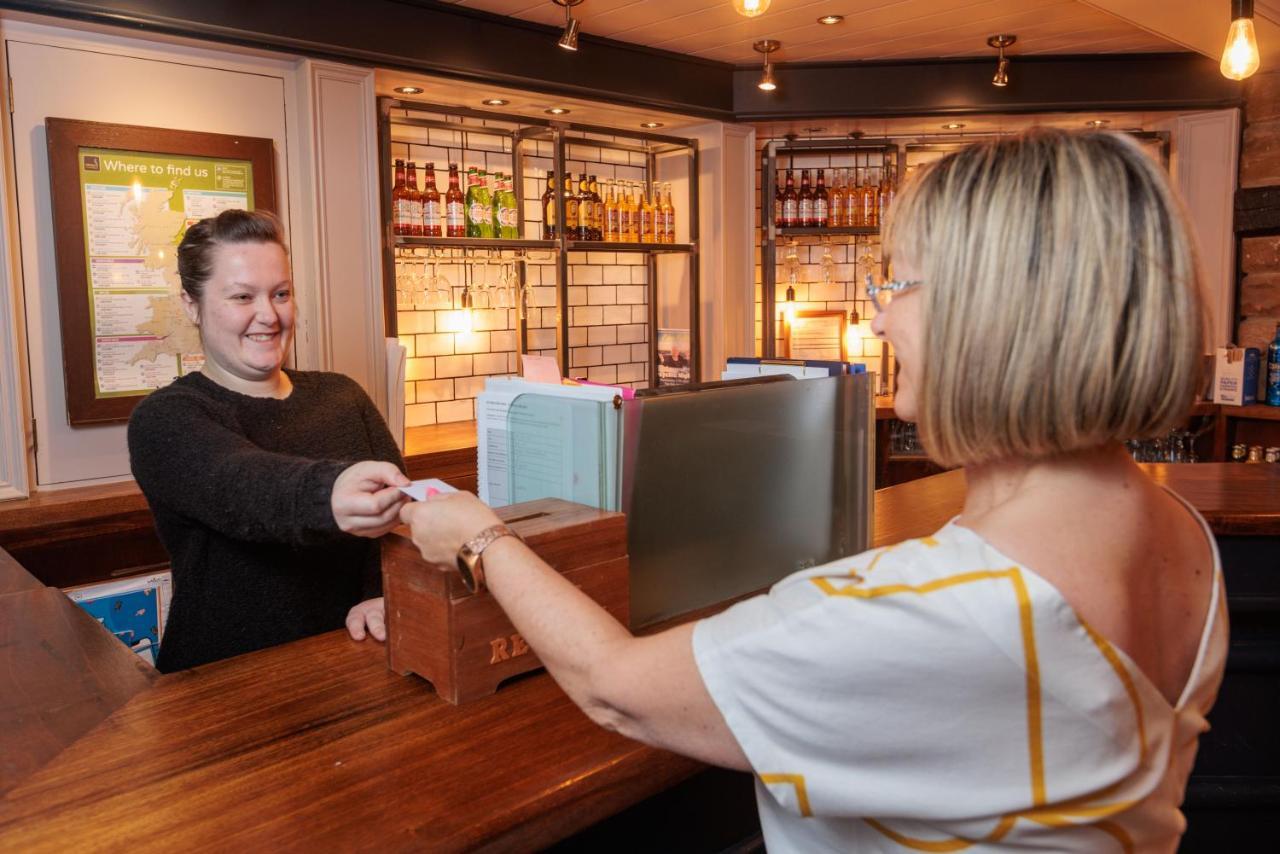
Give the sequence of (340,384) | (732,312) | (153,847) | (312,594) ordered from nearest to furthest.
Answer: (153,847) → (312,594) → (340,384) → (732,312)

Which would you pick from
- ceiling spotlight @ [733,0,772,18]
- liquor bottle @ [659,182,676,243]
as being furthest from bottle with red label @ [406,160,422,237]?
ceiling spotlight @ [733,0,772,18]

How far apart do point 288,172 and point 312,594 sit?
2.21m

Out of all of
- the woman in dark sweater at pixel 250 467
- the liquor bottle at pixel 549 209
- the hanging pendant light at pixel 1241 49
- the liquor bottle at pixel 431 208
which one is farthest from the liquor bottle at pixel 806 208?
the woman in dark sweater at pixel 250 467

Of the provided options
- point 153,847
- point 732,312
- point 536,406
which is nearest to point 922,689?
point 153,847

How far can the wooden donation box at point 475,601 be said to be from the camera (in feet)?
4.50

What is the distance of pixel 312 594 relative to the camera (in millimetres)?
1984

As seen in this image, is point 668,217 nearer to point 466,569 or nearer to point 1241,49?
point 1241,49

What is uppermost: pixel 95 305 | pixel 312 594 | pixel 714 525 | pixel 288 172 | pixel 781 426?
pixel 288 172

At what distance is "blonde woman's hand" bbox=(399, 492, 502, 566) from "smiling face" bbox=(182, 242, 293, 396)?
877 millimetres

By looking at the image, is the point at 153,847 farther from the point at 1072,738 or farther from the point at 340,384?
the point at 340,384

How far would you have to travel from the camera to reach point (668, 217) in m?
5.15

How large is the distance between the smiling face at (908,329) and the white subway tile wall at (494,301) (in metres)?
3.32

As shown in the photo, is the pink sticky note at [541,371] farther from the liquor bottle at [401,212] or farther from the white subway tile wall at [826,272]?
the white subway tile wall at [826,272]

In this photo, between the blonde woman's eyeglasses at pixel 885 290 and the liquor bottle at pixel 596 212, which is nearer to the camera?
the blonde woman's eyeglasses at pixel 885 290
